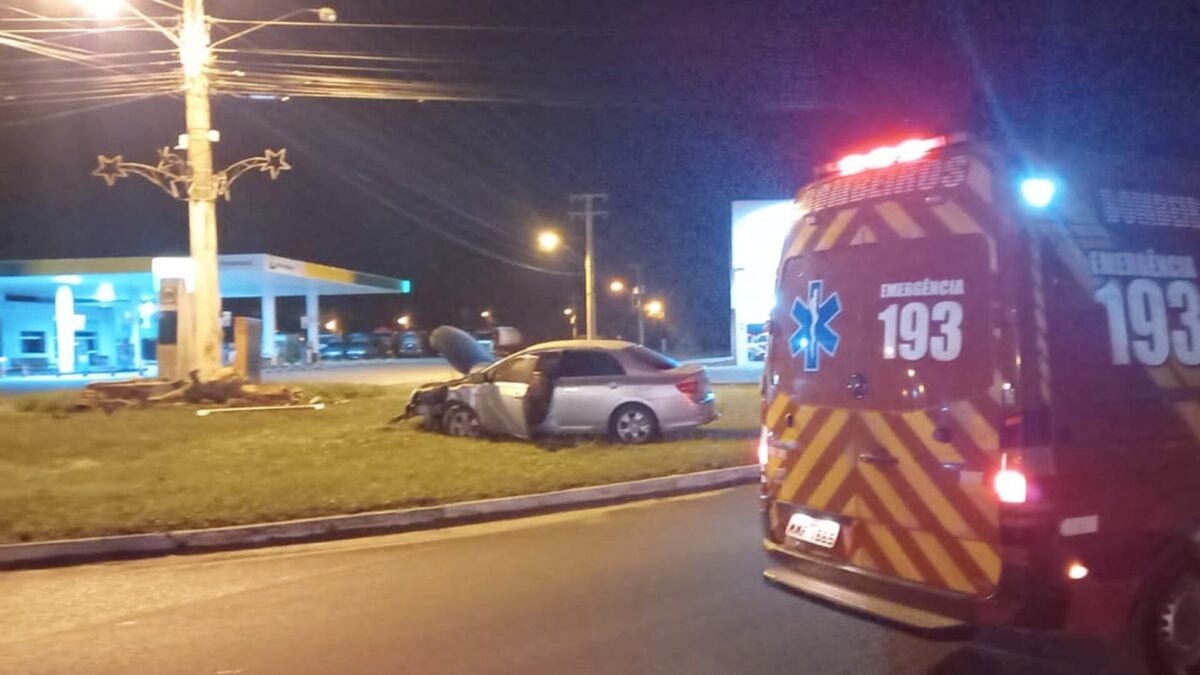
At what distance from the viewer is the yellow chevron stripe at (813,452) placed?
6.39 meters

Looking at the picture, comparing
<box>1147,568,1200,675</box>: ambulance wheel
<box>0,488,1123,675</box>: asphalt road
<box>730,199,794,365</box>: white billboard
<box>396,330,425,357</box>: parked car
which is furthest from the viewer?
<box>396,330,425,357</box>: parked car

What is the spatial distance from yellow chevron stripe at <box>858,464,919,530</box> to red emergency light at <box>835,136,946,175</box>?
5.36 ft

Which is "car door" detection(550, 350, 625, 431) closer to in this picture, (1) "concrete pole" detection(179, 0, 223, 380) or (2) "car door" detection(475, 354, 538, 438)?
(2) "car door" detection(475, 354, 538, 438)

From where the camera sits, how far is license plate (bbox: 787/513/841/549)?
21.0 ft

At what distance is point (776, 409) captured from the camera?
6.99 meters

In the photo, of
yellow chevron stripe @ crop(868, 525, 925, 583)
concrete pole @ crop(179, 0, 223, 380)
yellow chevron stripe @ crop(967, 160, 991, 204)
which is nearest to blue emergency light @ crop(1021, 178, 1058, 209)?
yellow chevron stripe @ crop(967, 160, 991, 204)

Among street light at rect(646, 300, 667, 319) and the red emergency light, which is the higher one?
street light at rect(646, 300, 667, 319)

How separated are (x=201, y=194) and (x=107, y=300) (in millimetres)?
40379

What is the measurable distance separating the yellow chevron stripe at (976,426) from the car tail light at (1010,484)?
9 centimetres

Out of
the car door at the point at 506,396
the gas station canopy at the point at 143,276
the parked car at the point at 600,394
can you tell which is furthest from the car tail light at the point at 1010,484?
the gas station canopy at the point at 143,276

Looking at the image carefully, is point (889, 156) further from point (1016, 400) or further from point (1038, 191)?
point (1016, 400)

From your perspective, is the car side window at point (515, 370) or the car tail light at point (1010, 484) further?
the car side window at point (515, 370)

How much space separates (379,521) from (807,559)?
5.68 m

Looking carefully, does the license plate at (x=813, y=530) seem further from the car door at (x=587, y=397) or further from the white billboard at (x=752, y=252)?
the white billboard at (x=752, y=252)
